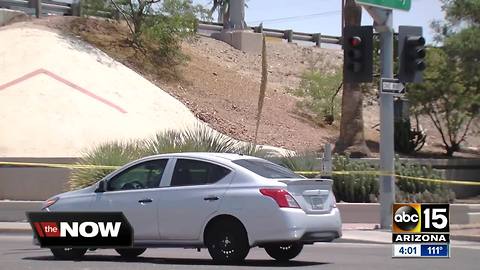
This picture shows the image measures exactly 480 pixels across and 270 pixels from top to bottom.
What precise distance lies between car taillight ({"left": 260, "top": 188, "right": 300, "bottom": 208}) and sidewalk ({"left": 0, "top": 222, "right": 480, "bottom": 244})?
5742mm

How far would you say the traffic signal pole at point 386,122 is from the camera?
→ 68.3 feet

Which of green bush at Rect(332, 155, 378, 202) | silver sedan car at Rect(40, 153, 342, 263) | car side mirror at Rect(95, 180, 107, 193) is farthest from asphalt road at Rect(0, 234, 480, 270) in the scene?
green bush at Rect(332, 155, 378, 202)

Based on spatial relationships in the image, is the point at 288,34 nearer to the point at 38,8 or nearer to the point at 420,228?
the point at 38,8

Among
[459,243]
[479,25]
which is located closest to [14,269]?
[459,243]

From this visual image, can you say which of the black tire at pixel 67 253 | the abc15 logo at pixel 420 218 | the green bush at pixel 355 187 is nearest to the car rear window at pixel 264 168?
the abc15 logo at pixel 420 218

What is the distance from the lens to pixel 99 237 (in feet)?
41.2

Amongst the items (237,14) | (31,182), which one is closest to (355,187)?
(31,182)

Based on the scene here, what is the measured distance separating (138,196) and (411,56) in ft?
29.0

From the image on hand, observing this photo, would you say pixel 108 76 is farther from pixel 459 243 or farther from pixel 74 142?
pixel 459 243

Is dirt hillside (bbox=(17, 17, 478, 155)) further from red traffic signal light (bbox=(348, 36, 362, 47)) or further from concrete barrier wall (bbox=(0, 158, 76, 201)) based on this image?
red traffic signal light (bbox=(348, 36, 362, 47))

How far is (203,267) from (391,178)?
841cm

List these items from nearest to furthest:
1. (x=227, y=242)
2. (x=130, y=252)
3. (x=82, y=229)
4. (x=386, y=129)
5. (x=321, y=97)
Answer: (x=82, y=229), (x=227, y=242), (x=130, y=252), (x=386, y=129), (x=321, y=97)

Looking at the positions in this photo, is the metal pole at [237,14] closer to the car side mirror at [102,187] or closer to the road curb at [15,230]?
the road curb at [15,230]

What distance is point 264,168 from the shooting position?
14.2 meters
